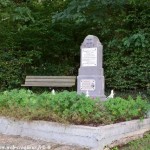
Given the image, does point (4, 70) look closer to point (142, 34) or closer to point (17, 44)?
point (17, 44)

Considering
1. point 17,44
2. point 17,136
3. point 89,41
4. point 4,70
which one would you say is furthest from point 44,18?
point 17,136

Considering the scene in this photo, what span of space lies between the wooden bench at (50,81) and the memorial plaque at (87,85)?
4820mm

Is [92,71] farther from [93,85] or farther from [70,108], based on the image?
[70,108]

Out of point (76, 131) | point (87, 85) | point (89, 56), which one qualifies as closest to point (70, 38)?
point (89, 56)

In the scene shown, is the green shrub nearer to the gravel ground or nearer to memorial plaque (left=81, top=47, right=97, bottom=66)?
the gravel ground

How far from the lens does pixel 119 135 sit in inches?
218

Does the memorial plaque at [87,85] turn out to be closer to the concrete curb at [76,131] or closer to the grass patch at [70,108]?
the grass patch at [70,108]

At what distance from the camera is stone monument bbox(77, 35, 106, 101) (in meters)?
7.54

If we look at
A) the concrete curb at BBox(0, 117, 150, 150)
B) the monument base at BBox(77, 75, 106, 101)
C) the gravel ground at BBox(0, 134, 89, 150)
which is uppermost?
the monument base at BBox(77, 75, 106, 101)

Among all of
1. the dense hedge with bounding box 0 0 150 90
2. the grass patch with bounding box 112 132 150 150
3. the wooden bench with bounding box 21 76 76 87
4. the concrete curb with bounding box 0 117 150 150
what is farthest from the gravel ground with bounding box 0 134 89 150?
the wooden bench with bounding box 21 76 76 87

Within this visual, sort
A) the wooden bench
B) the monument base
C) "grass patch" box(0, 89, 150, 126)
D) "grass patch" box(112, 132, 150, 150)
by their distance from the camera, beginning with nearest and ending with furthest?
1. "grass patch" box(112, 132, 150, 150)
2. "grass patch" box(0, 89, 150, 126)
3. the monument base
4. the wooden bench

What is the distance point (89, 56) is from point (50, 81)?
5298mm

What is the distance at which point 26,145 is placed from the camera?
532 cm

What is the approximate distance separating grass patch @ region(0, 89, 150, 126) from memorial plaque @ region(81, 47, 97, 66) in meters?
1.68
